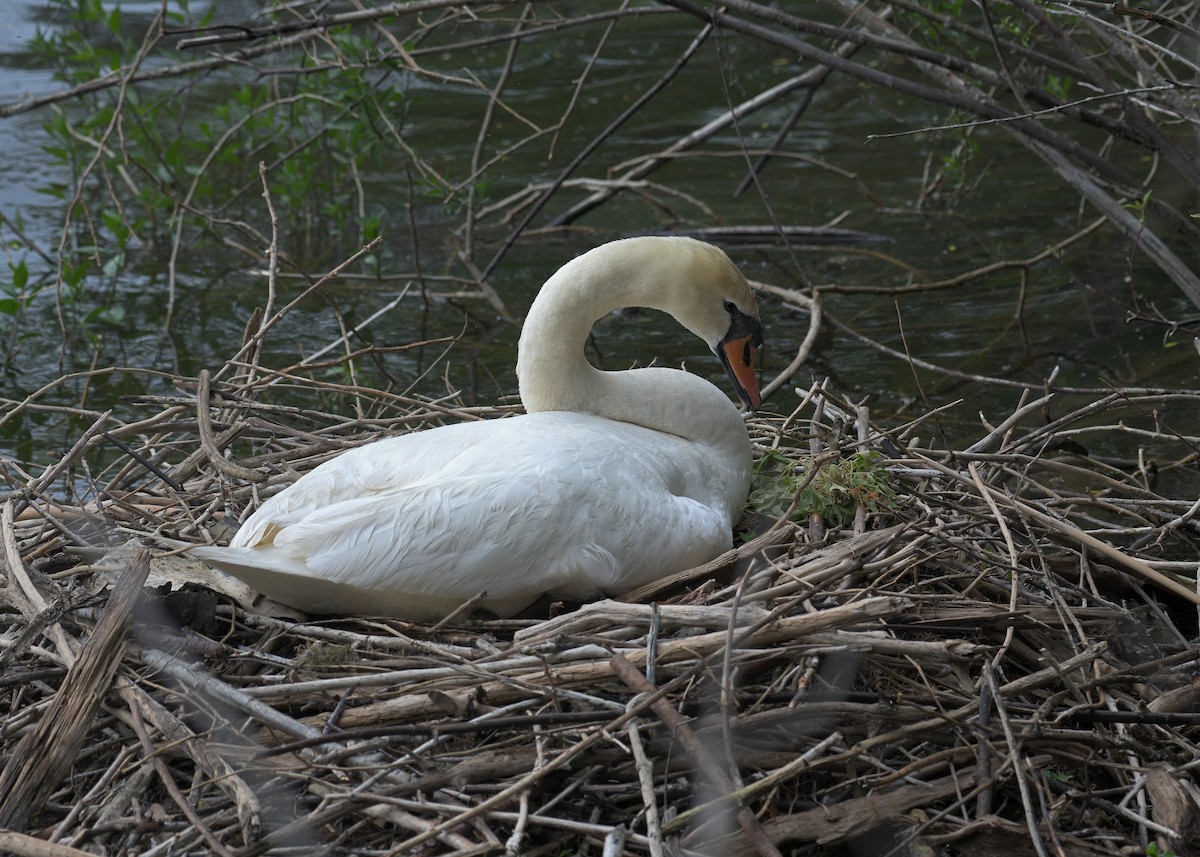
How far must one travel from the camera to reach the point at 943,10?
7492 mm

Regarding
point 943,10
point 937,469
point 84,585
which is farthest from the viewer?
point 943,10

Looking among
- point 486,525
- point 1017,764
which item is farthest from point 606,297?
point 1017,764

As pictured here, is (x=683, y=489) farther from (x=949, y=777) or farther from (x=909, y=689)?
(x=949, y=777)

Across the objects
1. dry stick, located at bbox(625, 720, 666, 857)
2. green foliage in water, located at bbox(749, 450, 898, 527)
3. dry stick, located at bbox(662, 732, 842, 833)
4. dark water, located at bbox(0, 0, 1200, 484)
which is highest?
→ dry stick, located at bbox(625, 720, 666, 857)

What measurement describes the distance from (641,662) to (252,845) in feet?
3.67

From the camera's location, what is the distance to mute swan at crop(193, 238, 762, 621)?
13.1 feet

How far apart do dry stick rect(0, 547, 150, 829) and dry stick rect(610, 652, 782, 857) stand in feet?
4.92

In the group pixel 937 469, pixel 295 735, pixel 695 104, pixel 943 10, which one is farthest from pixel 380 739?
pixel 695 104

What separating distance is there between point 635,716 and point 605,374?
191cm

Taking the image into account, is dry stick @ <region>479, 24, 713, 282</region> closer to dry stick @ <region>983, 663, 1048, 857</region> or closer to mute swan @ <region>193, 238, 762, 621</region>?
mute swan @ <region>193, 238, 762, 621</region>

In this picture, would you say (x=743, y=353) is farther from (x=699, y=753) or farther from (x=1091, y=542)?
(x=699, y=753)

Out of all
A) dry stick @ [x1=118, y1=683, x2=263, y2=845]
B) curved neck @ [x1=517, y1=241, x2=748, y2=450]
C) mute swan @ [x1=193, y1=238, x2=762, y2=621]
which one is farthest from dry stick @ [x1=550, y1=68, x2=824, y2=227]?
dry stick @ [x1=118, y1=683, x2=263, y2=845]

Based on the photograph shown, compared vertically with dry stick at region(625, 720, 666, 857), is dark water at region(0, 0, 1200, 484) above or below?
below

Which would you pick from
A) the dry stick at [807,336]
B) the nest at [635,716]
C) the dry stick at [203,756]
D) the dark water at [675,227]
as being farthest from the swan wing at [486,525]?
the dark water at [675,227]
